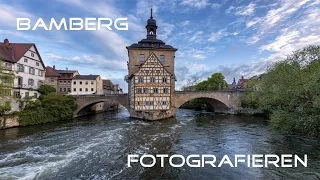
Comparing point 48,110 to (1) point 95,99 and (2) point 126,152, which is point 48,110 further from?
(2) point 126,152

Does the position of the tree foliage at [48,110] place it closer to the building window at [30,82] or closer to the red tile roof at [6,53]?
the building window at [30,82]

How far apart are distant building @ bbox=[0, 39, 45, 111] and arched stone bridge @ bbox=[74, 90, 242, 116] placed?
6811mm

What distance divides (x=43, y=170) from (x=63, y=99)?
22412mm

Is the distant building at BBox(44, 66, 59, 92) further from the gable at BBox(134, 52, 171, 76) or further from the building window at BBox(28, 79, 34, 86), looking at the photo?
the gable at BBox(134, 52, 171, 76)

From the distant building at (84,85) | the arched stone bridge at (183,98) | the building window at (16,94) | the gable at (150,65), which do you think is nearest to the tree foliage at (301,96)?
the gable at (150,65)

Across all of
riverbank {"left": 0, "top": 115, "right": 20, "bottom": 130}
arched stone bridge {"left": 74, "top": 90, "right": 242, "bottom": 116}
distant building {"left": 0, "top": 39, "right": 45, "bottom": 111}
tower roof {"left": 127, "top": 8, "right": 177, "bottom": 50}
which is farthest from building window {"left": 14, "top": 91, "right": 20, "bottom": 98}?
tower roof {"left": 127, "top": 8, "right": 177, "bottom": 50}

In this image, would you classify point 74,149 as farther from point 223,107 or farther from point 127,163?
point 223,107

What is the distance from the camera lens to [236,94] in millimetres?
39688

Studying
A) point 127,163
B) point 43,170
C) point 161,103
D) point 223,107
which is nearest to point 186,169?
point 127,163

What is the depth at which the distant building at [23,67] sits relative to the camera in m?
25.9

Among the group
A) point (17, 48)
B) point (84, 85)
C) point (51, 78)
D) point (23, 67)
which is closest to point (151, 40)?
point (23, 67)

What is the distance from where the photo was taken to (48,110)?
2833cm

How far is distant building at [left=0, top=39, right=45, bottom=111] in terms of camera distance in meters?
25.9

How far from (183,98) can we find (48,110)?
20466mm
